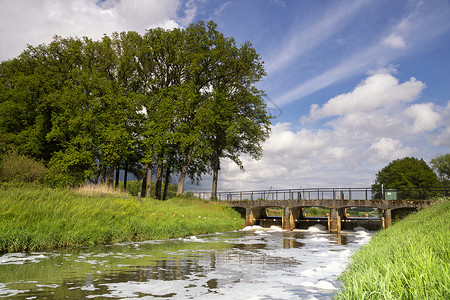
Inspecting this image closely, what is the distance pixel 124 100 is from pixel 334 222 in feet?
91.1

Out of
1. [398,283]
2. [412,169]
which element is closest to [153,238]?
[398,283]

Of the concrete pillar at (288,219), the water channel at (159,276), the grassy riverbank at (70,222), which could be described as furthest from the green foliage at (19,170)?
the concrete pillar at (288,219)

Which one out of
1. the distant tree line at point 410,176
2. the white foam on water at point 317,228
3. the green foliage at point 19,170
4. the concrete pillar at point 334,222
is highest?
the distant tree line at point 410,176

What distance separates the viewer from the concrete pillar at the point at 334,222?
3550 centimetres

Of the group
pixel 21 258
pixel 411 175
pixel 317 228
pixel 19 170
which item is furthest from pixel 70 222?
pixel 411 175

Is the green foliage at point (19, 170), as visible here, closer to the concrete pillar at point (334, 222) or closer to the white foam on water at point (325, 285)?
the white foam on water at point (325, 285)

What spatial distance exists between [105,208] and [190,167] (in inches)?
1024

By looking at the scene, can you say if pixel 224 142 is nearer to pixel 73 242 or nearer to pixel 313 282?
pixel 73 242

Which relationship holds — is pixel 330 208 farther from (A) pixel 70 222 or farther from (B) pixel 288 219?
(A) pixel 70 222

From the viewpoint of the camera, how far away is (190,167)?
145ft

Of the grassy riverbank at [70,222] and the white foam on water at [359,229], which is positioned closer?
the grassy riverbank at [70,222]

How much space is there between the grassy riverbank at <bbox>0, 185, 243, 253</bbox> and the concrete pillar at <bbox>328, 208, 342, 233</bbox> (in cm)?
1931

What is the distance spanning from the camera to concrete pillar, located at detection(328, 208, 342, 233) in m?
35.5

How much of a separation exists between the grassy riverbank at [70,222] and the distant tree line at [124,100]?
14.3 metres
